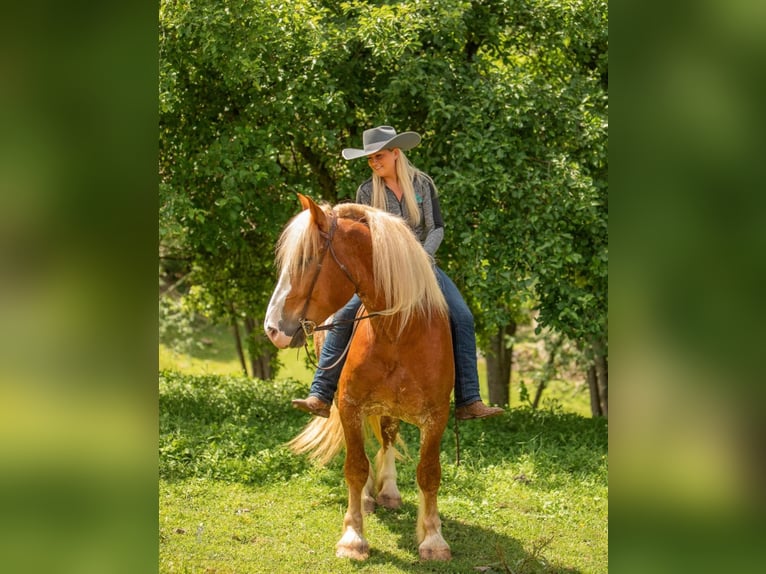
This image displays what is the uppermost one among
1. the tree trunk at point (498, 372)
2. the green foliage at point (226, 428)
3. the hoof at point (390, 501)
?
the hoof at point (390, 501)

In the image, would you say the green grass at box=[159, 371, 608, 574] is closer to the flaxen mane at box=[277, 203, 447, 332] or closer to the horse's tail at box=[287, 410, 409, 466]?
the horse's tail at box=[287, 410, 409, 466]

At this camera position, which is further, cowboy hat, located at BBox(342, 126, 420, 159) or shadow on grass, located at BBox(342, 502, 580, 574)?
cowboy hat, located at BBox(342, 126, 420, 159)

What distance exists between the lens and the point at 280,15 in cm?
807

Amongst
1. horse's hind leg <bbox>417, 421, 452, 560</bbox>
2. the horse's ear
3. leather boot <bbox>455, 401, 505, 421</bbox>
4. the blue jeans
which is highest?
the horse's ear

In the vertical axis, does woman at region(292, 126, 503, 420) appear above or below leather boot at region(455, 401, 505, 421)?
above

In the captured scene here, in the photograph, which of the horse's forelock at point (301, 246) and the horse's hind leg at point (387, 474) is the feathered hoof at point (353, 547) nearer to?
the horse's hind leg at point (387, 474)

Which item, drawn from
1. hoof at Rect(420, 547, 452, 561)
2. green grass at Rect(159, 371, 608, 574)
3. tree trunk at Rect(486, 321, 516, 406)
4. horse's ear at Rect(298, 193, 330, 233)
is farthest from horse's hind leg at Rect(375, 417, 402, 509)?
tree trunk at Rect(486, 321, 516, 406)

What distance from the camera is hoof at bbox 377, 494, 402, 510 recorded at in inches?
240

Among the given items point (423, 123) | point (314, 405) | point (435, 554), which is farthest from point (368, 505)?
point (423, 123)

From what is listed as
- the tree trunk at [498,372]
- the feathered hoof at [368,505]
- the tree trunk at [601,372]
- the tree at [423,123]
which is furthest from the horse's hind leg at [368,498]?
the tree trunk at [498,372]

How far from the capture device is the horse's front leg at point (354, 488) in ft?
16.6
